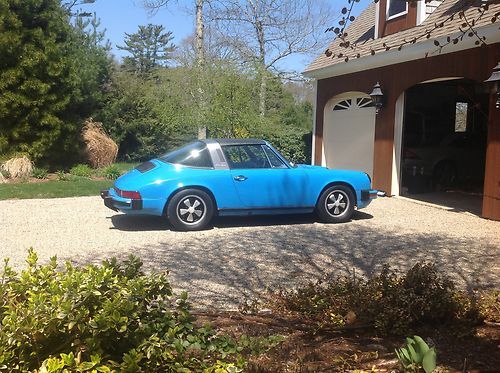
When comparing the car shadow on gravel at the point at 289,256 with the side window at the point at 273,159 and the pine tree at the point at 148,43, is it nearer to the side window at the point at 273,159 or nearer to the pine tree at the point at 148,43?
the side window at the point at 273,159

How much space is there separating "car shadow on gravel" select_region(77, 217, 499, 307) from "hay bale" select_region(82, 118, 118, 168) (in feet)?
35.4

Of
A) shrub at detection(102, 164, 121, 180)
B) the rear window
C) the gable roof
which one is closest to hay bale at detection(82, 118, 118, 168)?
shrub at detection(102, 164, 121, 180)

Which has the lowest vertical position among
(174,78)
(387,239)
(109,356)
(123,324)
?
(387,239)

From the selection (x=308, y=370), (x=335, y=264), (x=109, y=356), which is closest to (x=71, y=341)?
(x=109, y=356)

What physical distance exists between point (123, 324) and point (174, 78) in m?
17.0

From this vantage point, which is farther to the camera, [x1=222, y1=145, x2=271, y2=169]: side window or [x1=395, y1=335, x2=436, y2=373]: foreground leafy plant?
[x1=222, y1=145, x2=271, y2=169]: side window

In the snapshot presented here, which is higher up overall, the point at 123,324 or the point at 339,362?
the point at 123,324

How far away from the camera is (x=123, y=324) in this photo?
7.47 feet

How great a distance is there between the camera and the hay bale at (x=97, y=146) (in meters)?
17.4

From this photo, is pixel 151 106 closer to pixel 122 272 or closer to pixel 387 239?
pixel 387 239

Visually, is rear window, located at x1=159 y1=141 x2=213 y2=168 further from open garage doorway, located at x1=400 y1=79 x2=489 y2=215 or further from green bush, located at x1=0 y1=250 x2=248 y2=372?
open garage doorway, located at x1=400 y1=79 x2=489 y2=215

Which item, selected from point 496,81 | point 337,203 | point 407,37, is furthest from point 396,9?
point 337,203

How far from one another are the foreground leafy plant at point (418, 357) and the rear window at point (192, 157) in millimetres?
5743

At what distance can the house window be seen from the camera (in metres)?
11.9
